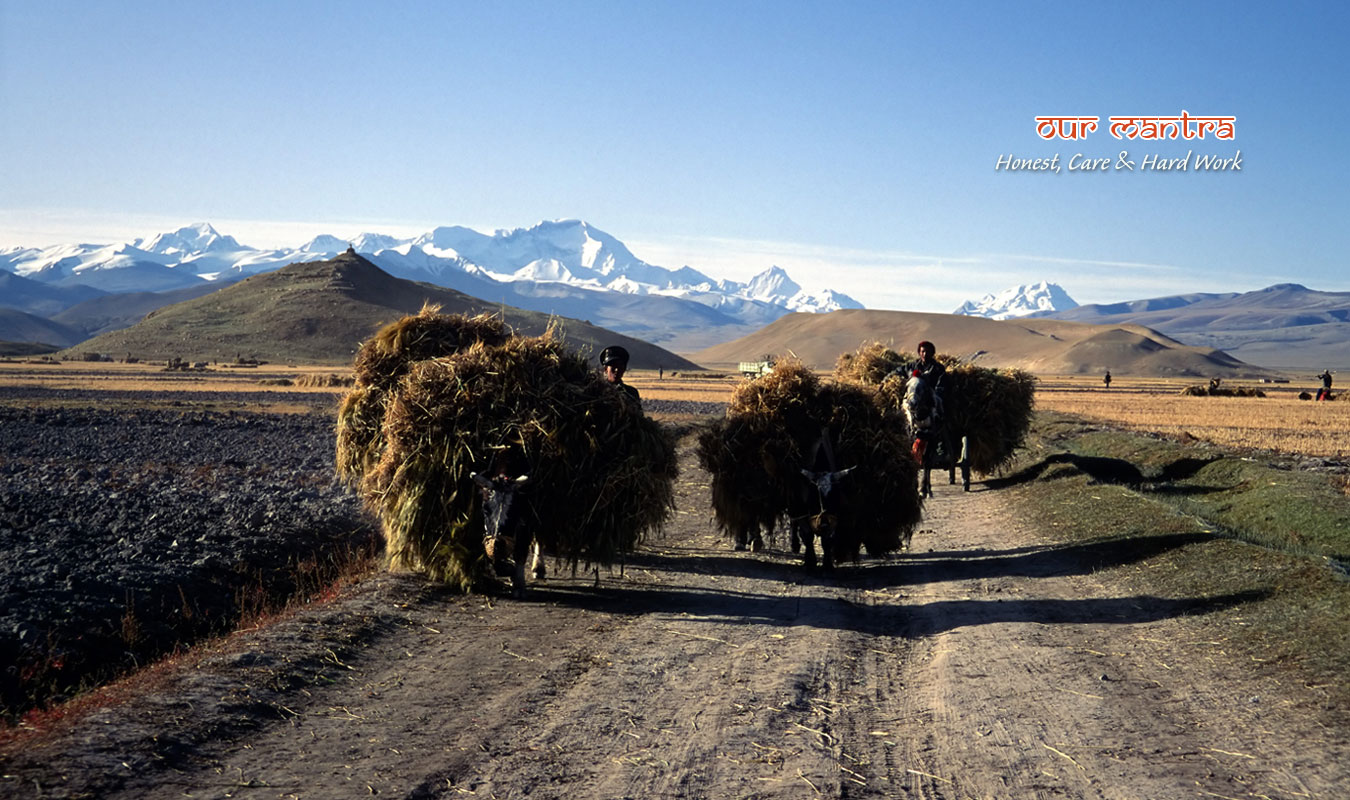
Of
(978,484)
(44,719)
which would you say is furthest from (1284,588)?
(978,484)

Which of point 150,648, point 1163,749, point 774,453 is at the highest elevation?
point 774,453

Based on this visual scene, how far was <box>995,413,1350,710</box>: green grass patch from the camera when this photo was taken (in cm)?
908

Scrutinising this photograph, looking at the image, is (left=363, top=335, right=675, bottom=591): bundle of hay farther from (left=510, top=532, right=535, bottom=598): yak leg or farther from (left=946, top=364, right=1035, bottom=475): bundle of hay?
(left=946, top=364, right=1035, bottom=475): bundle of hay

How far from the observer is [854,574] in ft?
43.1

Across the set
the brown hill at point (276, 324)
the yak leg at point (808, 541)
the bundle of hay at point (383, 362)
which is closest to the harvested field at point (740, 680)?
the yak leg at point (808, 541)

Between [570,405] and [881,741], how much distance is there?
213 inches

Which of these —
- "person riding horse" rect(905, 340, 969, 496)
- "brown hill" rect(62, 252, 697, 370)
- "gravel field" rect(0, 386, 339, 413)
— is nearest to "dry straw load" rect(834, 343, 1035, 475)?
"person riding horse" rect(905, 340, 969, 496)

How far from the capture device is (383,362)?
13.0 metres

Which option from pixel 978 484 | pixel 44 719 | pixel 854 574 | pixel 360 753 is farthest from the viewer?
pixel 978 484

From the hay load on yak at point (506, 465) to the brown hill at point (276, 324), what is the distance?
11935 cm

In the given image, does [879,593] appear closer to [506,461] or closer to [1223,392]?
[506,461]

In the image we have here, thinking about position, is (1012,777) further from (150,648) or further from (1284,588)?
(150,648)

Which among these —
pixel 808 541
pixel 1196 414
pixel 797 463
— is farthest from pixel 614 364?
pixel 1196 414

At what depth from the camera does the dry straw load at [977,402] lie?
21.8 m
